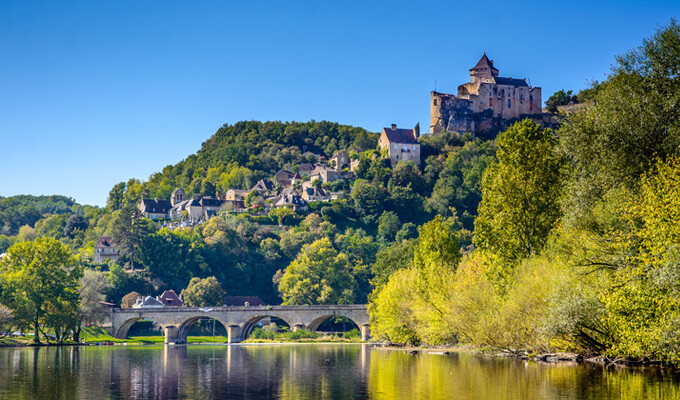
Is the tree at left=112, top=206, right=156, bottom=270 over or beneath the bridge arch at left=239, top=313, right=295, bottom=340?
over

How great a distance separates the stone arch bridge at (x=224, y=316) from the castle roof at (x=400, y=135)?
213ft

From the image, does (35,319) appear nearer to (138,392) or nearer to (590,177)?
(138,392)

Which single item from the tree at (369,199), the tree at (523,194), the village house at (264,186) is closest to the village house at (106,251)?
the village house at (264,186)

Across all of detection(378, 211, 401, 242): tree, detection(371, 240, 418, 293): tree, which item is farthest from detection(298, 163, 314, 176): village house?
detection(371, 240, 418, 293): tree

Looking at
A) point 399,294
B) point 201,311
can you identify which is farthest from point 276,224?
point 399,294

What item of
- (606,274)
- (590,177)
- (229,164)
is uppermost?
(229,164)

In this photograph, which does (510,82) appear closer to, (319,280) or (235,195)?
(235,195)

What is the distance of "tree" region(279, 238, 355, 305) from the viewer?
105 metres

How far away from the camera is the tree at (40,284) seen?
74.8 m

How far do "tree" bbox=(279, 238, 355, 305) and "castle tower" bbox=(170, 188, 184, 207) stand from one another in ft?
237

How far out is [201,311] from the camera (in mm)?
95125

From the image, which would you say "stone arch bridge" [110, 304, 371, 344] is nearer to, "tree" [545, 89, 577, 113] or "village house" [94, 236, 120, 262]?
"village house" [94, 236, 120, 262]

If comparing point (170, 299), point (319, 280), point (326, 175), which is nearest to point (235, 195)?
point (326, 175)

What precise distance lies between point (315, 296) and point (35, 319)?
38.8 m
